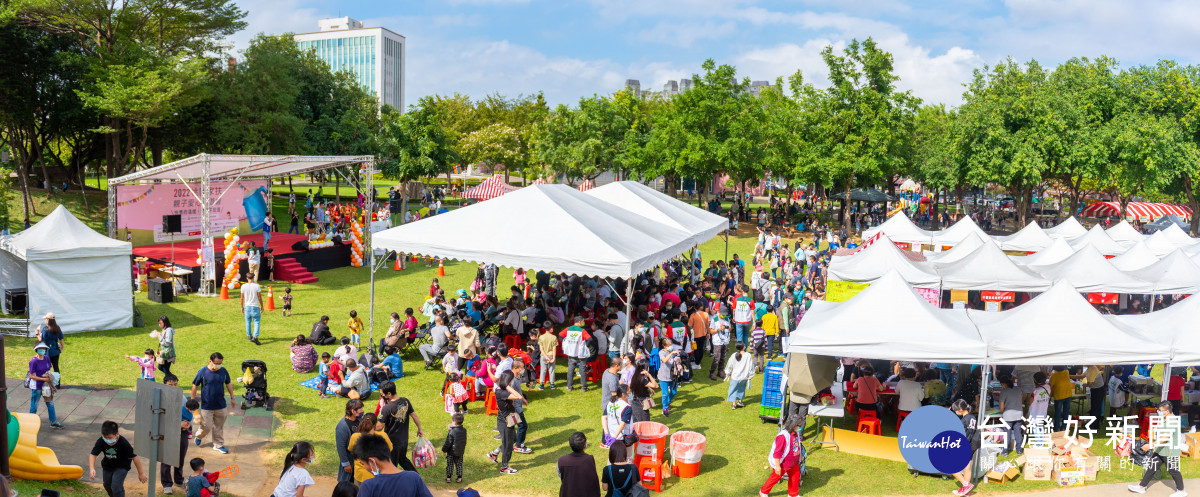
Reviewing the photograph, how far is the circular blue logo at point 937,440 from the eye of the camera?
30.9 feet

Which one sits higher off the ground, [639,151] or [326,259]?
[639,151]

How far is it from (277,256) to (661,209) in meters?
11.8

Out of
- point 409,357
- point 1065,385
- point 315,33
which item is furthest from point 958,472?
point 315,33

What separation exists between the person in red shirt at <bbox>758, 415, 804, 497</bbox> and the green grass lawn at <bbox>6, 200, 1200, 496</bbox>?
363mm

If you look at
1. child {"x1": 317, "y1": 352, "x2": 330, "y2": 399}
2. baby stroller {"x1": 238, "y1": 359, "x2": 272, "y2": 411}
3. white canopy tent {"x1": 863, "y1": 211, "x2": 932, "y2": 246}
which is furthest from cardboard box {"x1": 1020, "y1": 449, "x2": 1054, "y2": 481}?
white canopy tent {"x1": 863, "y1": 211, "x2": 932, "y2": 246}

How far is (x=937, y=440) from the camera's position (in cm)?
945

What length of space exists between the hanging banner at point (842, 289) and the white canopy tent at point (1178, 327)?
5499 millimetres

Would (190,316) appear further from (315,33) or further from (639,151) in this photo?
Result: (315,33)

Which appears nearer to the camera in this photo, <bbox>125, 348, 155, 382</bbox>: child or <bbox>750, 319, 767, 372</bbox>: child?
<bbox>125, 348, 155, 382</bbox>: child

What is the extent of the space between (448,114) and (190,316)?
53.1m

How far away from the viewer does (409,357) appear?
14500 millimetres

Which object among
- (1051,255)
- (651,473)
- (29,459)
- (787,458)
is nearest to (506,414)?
(651,473)

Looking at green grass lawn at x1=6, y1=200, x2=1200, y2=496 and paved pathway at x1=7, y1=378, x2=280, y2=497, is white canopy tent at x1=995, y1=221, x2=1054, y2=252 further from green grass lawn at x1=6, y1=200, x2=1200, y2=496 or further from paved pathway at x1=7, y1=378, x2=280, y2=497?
paved pathway at x1=7, y1=378, x2=280, y2=497

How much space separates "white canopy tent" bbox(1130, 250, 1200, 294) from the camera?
1691 centimetres
